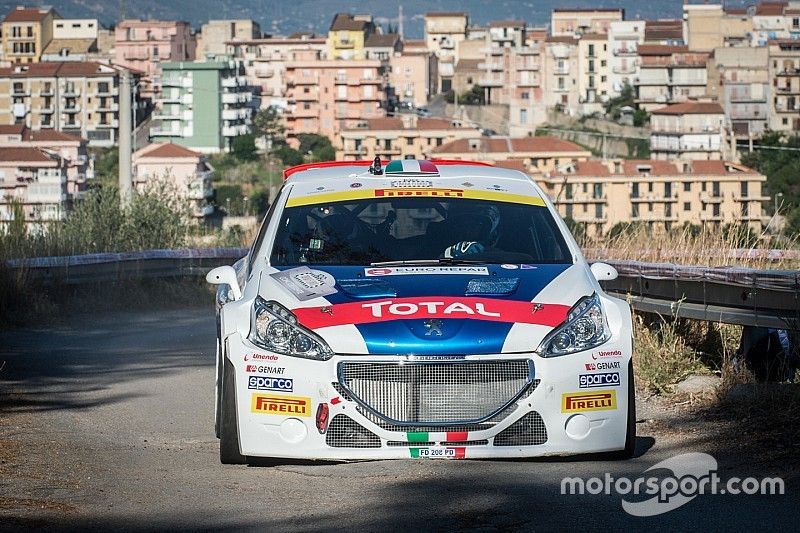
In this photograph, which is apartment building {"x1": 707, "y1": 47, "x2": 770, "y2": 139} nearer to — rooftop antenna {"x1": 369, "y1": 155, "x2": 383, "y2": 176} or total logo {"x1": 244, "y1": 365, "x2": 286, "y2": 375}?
rooftop antenna {"x1": 369, "y1": 155, "x2": 383, "y2": 176}

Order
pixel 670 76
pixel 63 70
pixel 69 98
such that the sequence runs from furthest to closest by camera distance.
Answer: pixel 63 70, pixel 69 98, pixel 670 76

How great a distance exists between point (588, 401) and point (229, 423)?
171 cm

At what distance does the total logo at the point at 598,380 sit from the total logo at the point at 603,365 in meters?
0.03

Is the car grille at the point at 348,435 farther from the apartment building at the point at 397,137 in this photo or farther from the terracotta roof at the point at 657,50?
the terracotta roof at the point at 657,50

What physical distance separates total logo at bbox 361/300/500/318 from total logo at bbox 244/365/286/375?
0.48m

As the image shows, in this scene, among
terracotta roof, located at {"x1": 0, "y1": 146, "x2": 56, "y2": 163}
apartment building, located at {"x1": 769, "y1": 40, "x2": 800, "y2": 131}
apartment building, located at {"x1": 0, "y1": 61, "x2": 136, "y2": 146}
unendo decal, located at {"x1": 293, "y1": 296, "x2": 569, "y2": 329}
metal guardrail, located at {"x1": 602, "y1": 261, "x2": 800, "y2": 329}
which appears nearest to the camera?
unendo decal, located at {"x1": 293, "y1": 296, "x2": 569, "y2": 329}

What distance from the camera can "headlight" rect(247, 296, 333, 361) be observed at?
23.1ft

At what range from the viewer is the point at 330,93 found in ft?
576

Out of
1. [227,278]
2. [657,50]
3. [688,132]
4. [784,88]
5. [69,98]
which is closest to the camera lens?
[227,278]

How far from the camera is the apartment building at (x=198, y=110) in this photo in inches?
6535

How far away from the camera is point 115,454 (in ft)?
26.6

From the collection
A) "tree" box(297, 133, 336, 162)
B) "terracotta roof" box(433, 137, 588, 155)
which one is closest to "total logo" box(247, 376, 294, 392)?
"terracotta roof" box(433, 137, 588, 155)

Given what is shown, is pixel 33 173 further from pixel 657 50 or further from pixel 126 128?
pixel 657 50

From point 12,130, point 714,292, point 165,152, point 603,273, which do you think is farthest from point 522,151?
point 603,273
